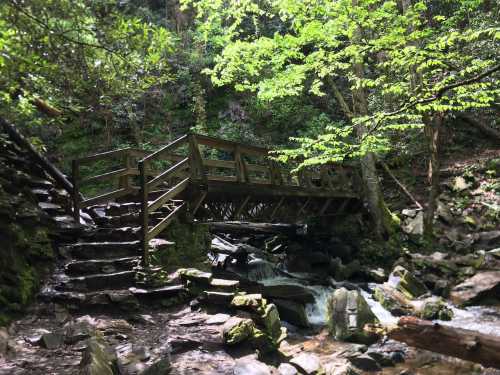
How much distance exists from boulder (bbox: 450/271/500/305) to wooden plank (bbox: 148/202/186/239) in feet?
26.0

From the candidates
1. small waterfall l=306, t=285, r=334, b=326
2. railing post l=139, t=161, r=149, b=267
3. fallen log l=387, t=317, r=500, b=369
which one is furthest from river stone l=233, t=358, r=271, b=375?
small waterfall l=306, t=285, r=334, b=326

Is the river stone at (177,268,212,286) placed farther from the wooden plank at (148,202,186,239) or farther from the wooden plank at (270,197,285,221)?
the wooden plank at (270,197,285,221)

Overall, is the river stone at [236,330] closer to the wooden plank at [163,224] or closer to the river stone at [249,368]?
the river stone at [249,368]

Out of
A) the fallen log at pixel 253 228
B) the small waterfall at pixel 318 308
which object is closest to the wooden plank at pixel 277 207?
the small waterfall at pixel 318 308

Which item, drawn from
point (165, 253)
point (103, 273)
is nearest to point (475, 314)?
point (165, 253)

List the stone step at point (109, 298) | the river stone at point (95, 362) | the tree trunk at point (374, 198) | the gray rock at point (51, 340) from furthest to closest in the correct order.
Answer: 1. the tree trunk at point (374, 198)
2. the stone step at point (109, 298)
3. the gray rock at point (51, 340)
4. the river stone at point (95, 362)

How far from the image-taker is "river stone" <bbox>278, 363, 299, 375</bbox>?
5.75 m

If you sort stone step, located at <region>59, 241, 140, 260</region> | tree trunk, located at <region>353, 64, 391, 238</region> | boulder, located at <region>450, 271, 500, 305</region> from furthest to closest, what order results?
tree trunk, located at <region>353, 64, 391, 238</region>
boulder, located at <region>450, 271, 500, 305</region>
stone step, located at <region>59, 241, 140, 260</region>

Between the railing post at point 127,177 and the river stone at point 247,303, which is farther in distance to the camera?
the railing post at point 127,177

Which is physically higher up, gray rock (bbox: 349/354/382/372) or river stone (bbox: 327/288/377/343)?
river stone (bbox: 327/288/377/343)

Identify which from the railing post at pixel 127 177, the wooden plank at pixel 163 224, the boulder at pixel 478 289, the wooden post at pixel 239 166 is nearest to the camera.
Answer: the wooden plank at pixel 163 224

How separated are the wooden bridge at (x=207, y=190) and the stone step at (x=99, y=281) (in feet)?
1.56

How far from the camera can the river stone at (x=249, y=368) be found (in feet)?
16.4

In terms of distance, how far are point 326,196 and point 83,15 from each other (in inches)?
405
